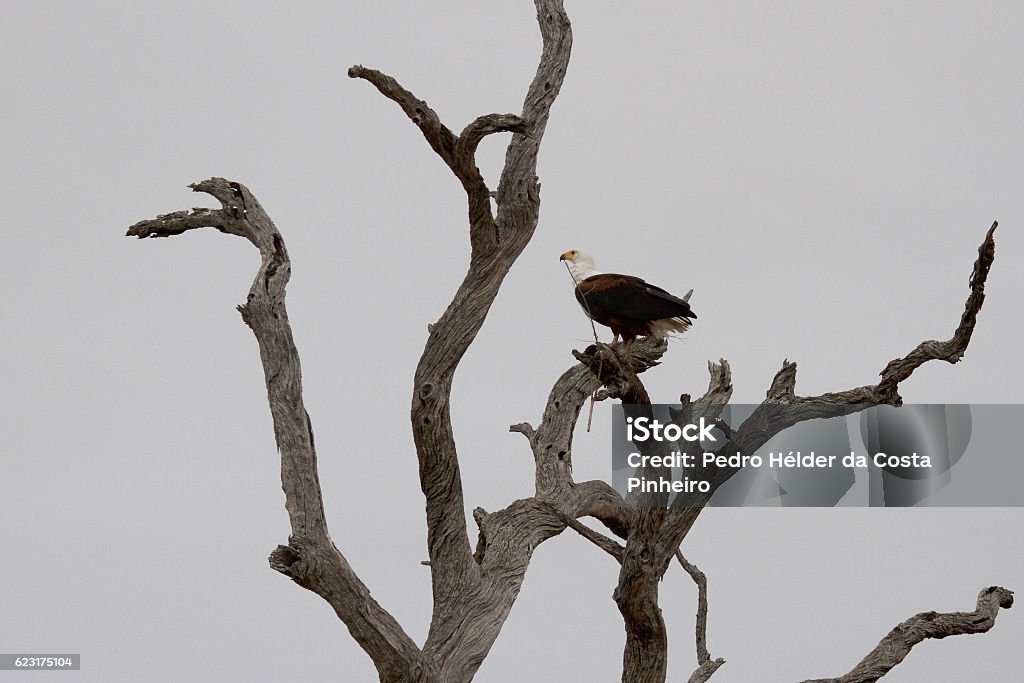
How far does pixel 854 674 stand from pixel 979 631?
65cm

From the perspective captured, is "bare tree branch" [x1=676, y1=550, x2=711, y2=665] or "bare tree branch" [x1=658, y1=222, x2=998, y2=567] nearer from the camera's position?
"bare tree branch" [x1=658, y1=222, x2=998, y2=567]

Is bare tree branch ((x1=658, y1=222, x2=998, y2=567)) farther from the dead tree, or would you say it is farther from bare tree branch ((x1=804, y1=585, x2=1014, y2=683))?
bare tree branch ((x1=804, y1=585, x2=1014, y2=683))

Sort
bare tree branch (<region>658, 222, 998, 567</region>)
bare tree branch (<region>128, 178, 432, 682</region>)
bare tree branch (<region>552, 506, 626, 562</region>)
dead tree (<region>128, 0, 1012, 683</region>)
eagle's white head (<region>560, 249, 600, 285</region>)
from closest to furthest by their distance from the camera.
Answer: bare tree branch (<region>128, 178, 432, 682</region>) → dead tree (<region>128, 0, 1012, 683</region>) → bare tree branch (<region>658, 222, 998, 567</region>) → bare tree branch (<region>552, 506, 626, 562</region>) → eagle's white head (<region>560, 249, 600, 285</region>)

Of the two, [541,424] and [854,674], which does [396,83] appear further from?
[854,674]

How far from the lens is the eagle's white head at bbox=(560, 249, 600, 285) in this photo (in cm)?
635

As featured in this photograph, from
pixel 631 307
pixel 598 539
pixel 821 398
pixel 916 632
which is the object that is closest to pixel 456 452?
pixel 598 539

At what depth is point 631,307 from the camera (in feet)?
18.9

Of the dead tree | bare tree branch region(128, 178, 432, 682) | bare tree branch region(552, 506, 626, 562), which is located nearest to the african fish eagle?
the dead tree

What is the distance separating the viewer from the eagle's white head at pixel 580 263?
635 cm

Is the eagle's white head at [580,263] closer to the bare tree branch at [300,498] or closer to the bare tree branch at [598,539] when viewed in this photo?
the bare tree branch at [598,539]

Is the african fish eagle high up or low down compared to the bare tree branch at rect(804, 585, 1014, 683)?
up

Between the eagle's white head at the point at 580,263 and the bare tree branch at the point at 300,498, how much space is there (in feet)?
6.46

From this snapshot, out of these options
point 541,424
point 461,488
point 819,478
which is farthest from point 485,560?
point 819,478

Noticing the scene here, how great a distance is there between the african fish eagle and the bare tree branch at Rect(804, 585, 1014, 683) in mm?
1832
